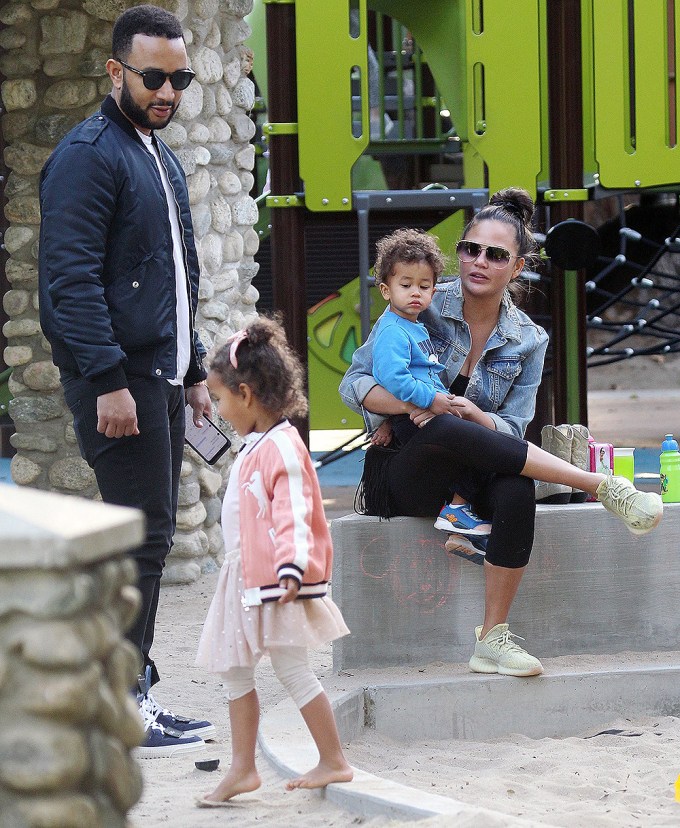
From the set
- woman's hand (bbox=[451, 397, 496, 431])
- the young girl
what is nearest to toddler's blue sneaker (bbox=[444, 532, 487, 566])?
woman's hand (bbox=[451, 397, 496, 431])

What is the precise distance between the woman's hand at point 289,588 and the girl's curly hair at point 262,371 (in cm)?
40

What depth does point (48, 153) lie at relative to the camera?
5.49 meters

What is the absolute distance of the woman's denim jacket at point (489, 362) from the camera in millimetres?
3764

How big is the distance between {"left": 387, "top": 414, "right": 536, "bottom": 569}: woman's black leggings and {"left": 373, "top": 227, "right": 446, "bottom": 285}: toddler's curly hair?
0.44 metres

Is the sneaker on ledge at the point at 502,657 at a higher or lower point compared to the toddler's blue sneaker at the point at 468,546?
lower

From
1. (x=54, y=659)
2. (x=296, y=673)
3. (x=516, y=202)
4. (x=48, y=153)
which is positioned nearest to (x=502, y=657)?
(x=296, y=673)

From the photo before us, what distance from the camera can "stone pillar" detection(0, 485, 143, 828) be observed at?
1667mm

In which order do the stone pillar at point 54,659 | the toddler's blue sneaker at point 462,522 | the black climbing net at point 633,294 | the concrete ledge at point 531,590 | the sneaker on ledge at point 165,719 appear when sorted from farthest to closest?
the black climbing net at point 633,294, the concrete ledge at point 531,590, the toddler's blue sneaker at point 462,522, the sneaker on ledge at point 165,719, the stone pillar at point 54,659

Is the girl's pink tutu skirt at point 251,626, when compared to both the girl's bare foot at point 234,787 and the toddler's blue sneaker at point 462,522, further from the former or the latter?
the toddler's blue sneaker at point 462,522

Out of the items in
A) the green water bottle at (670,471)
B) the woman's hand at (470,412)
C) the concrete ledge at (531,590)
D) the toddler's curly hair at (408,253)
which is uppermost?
the toddler's curly hair at (408,253)

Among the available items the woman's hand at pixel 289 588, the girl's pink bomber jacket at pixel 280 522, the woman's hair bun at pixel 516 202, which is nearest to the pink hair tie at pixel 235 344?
the girl's pink bomber jacket at pixel 280 522

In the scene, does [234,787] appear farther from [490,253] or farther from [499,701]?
[490,253]

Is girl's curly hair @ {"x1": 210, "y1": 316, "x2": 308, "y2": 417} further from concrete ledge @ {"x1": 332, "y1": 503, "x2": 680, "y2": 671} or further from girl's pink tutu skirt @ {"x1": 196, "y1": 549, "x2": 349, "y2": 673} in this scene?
concrete ledge @ {"x1": 332, "y1": 503, "x2": 680, "y2": 671}

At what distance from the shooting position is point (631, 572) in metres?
3.95
